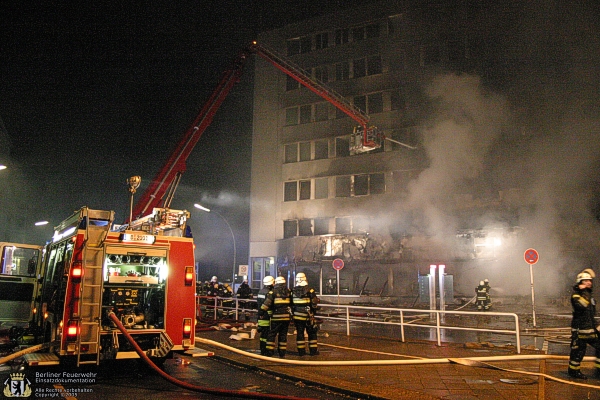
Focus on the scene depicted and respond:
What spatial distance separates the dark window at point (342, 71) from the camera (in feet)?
106

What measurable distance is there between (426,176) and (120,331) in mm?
21442

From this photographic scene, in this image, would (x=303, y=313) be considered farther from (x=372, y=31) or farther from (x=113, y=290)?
(x=372, y=31)

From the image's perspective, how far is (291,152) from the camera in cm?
3297

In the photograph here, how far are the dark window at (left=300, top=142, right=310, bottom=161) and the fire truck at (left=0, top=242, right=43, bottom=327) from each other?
24.0 m

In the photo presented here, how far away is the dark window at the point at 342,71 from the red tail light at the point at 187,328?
90.7 ft

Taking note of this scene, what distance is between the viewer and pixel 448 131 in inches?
988

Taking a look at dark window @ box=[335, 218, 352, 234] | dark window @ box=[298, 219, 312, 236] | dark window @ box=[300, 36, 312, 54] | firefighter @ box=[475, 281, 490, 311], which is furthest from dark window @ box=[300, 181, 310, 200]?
firefighter @ box=[475, 281, 490, 311]

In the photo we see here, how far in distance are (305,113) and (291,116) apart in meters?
1.09

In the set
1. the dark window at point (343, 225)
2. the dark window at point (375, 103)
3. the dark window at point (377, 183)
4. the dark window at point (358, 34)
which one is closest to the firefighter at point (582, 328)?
the dark window at point (377, 183)

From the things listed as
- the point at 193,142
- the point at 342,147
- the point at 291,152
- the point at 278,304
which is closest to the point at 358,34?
the point at 342,147

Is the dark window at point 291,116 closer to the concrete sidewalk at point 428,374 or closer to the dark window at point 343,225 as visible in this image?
the dark window at point 343,225

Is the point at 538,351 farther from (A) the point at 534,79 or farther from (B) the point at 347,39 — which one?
(B) the point at 347,39

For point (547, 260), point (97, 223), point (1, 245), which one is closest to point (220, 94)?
point (1, 245)

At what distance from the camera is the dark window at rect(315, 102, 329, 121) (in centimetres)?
3228
